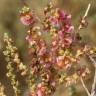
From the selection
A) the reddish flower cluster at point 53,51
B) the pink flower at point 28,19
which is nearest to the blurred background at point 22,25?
the reddish flower cluster at point 53,51

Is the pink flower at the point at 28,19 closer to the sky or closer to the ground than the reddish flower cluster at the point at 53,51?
closer to the sky

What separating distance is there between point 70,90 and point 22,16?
0.82 meters

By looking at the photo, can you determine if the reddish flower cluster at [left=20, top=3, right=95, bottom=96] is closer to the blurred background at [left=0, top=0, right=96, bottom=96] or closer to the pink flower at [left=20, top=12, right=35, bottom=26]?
the pink flower at [left=20, top=12, right=35, bottom=26]

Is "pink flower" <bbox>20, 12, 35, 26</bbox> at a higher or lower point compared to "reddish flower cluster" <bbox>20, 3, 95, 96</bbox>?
higher

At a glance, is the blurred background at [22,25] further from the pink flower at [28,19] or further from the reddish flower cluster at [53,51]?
the pink flower at [28,19]

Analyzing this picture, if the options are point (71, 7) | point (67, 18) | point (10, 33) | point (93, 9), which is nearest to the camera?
point (67, 18)

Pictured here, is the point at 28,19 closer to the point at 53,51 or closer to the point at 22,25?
the point at 53,51

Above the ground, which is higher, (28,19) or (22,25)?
(22,25)

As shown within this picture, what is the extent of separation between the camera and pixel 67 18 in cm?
352

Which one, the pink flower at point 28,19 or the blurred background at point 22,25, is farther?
the blurred background at point 22,25

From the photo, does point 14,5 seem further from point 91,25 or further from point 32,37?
point 32,37

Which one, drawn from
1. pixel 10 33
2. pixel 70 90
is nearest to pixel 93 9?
pixel 10 33

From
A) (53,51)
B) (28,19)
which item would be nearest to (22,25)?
(28,19)

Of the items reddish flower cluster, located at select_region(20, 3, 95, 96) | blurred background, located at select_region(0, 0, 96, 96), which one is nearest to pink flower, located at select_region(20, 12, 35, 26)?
reddish flower cluster, located at select_region(20, 3, 95, 96)
